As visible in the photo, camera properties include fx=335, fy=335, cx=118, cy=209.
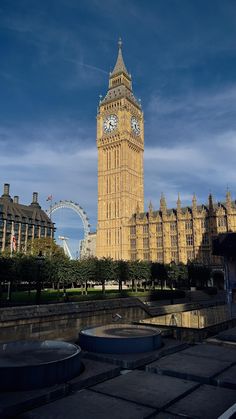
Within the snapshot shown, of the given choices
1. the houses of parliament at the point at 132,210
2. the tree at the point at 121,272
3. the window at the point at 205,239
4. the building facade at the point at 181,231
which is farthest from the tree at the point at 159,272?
the window at the point at 205,239

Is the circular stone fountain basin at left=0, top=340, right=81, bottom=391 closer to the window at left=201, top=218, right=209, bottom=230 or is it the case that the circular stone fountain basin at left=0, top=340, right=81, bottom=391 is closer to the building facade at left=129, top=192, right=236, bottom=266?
the building facade at left=129, top=192, right=236, bottom=266

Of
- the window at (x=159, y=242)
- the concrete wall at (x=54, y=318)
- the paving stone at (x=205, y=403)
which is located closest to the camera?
the paving stone at (x=205, y=403)

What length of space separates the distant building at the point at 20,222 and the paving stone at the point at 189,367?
335 feet

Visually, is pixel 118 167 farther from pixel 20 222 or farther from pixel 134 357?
pixel 134 357

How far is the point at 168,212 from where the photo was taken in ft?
336

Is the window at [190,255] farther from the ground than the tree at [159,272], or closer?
farther from the ground

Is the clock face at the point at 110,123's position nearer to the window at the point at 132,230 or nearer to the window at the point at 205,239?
the window at the point at 132,230

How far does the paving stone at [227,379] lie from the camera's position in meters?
10.9

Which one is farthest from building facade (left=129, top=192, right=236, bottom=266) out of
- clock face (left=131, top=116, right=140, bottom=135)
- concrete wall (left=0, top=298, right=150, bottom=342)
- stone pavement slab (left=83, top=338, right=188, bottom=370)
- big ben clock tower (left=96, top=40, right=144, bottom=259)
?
stone pavement slab (left=83, top=338, right=188, bottom=370)

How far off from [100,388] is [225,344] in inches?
325

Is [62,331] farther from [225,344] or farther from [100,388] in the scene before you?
[100,388]

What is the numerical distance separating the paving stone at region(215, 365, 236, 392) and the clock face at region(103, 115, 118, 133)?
10398 cm

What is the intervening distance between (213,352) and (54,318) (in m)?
11.8

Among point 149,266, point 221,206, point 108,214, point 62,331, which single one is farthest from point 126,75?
point 62,331
